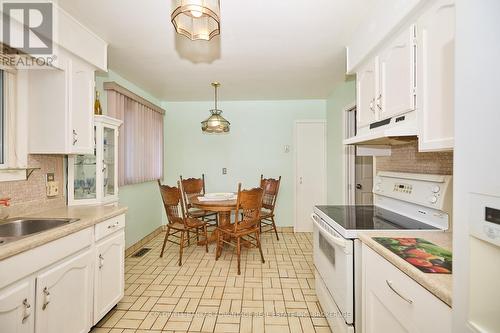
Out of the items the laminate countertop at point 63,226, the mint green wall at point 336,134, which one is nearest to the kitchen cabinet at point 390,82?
the mint green wall at point 336,134

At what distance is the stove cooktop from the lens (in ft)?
4.80

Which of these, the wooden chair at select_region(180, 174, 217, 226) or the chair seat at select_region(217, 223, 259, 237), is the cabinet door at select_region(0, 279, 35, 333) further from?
the wooden chair at select_region(180, 174, 217, 226)

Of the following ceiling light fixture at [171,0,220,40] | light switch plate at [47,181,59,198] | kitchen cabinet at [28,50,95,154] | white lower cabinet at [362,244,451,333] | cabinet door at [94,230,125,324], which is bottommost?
cabinet door at [94,230,125,324]

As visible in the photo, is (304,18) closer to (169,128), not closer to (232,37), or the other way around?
(232,37)

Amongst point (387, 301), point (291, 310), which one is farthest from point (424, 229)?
point (291, 310)

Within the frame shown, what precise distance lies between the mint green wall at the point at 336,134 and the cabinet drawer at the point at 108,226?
2.74 m

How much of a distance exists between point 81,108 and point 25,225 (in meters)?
0.96

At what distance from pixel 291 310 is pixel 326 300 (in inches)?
14.9

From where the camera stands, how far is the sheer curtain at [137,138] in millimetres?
2979

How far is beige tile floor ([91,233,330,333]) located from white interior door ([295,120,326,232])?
3.95 ft

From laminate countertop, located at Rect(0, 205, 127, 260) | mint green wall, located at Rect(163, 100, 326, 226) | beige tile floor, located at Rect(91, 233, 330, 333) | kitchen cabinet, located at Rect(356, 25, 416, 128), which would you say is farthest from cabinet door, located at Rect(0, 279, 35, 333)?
mint green wall, located at Rect(163, 100, 326, 226)

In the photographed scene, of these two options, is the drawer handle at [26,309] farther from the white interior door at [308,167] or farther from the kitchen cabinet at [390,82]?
the white interior door at [308,167]

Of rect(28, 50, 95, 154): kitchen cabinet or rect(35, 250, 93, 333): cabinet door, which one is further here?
rect(28, 50, 95, 154): kitchen cabinet

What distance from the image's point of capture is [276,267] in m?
2.80
